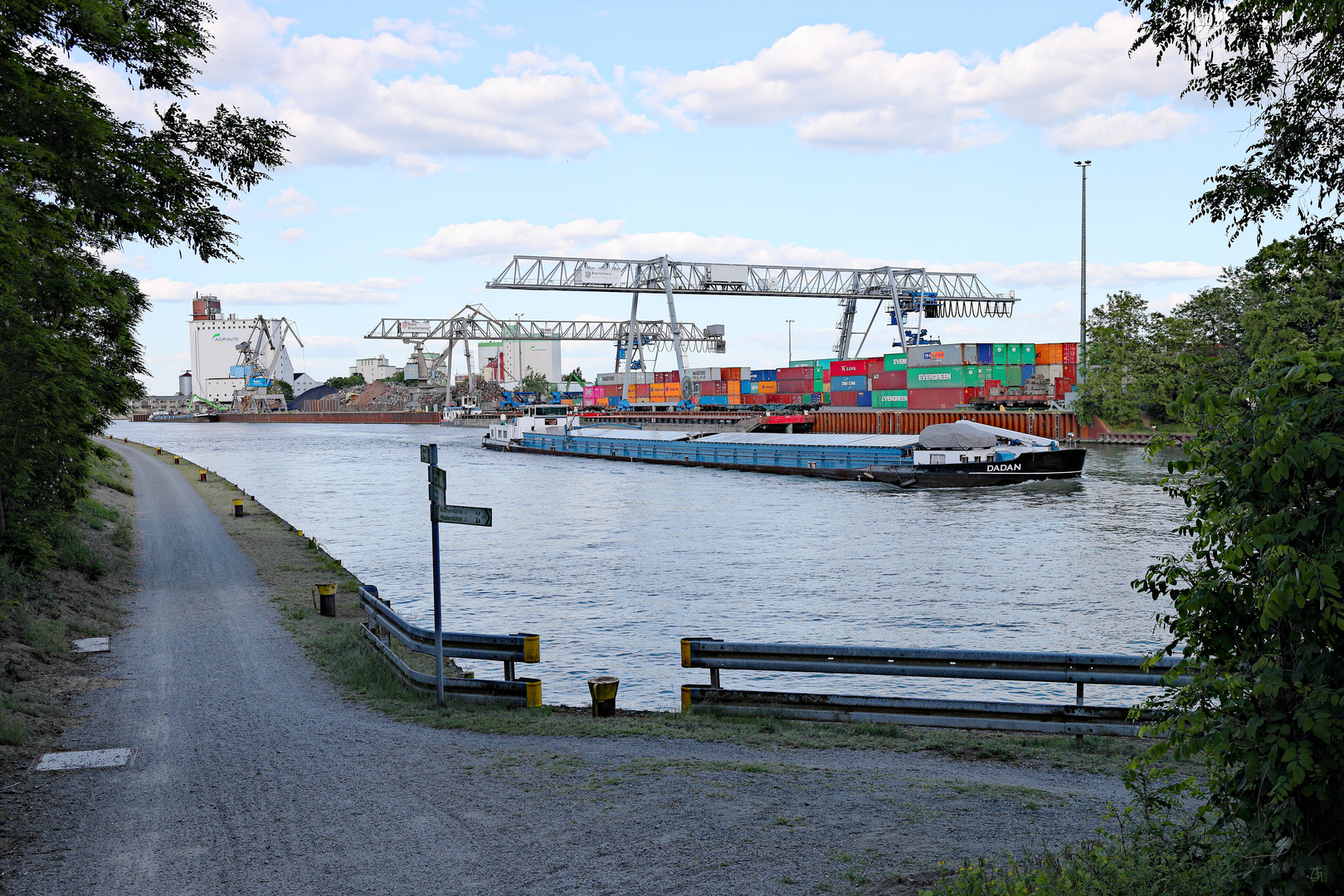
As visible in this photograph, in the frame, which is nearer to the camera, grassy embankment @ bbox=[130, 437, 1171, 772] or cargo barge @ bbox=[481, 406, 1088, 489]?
grassy embankment @ bbox=[130, 437, 1171, 772]

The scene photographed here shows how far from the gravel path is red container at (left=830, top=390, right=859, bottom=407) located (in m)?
96.8

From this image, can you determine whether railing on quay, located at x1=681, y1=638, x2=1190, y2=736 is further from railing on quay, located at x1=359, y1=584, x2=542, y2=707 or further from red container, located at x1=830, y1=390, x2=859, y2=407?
red container, located at x1=830, y1=390, x2=859, y2=407

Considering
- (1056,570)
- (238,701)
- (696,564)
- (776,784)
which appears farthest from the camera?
(696,564)

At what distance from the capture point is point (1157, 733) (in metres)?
4.30

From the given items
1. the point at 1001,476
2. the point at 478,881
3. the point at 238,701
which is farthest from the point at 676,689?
the point at 1001,476

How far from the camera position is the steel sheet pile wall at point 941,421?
74.9 metres

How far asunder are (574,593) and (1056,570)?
13.4 meters

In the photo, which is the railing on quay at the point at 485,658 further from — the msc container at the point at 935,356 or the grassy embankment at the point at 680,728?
the msc container at the point at 935,356

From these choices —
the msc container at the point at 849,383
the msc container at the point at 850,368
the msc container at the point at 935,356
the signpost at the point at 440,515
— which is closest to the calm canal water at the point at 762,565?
the signpost at the point at 440,515

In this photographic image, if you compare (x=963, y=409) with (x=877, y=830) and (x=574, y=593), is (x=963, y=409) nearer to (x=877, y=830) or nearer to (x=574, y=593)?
(x=574, y=593)

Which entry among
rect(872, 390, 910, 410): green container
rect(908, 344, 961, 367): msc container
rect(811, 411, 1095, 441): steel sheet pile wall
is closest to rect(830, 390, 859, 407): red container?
rect(811, 411, 1095, 441): steel sheet pile wall

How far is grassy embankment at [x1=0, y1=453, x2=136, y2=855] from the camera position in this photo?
9148 millimetres

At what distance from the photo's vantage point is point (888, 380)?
98.1 metres

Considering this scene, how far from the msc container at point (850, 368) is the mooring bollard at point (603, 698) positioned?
9465 cm
